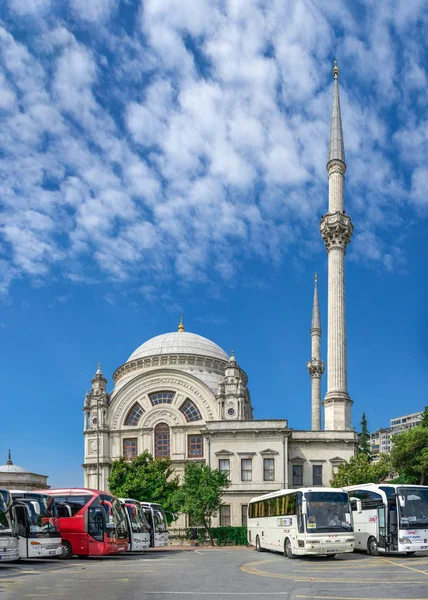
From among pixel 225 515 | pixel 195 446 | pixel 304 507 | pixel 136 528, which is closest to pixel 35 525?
pixel 136 528

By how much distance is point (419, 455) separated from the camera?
157ft

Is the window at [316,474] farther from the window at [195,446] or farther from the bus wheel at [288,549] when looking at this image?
the bus wheel at [288,549]

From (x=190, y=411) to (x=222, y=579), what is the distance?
1608 inches

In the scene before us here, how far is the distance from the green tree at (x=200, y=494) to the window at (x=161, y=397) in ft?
45.6

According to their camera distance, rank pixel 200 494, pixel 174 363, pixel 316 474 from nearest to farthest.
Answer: pixel 200 494, pixel 316 474, pixel 174 363

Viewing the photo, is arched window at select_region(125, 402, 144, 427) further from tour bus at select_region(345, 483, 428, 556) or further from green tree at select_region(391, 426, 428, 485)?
tour bus at select_region(345, 483, 428, 556)

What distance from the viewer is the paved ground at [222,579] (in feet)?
49.2

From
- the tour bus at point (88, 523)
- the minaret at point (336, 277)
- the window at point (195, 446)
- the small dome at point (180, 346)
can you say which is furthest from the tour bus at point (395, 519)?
the small dome at point (180, 346)

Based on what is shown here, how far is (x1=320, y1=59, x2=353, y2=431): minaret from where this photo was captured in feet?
172

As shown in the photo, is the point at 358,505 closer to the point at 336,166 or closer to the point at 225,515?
the point at 225,515

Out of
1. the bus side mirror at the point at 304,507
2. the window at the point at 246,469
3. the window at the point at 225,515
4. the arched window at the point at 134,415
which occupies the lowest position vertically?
the window at the point at 225,515

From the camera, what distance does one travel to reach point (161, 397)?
59.8m

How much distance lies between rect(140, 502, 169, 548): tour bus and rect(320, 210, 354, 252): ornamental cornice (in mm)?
25689

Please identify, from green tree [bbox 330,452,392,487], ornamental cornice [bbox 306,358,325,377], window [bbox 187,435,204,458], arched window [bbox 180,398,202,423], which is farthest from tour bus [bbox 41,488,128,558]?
ornamental cornice [bbox 306,358,325,377]
